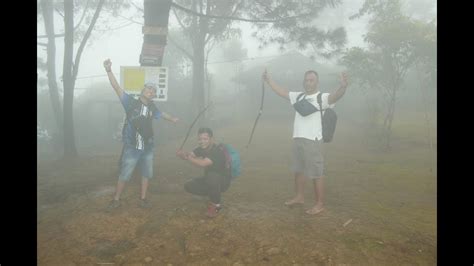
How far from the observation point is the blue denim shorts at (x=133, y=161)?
17.1ft

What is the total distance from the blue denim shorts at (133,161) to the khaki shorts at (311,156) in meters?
2.06

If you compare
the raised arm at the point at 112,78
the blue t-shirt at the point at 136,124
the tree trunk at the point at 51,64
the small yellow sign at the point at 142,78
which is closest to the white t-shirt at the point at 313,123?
the blue t-shirt at the point at 136,124

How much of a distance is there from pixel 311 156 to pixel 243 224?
1.24 metres

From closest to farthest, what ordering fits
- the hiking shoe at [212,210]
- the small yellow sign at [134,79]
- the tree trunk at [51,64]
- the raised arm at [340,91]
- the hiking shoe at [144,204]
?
1. the raised arm at [340,91]
2. the hiking shoe at [212,210]
3. the hiking shoe at [144,204]
4. the small yellow sign at [134,79]
5. the tree trunk at [51,64]

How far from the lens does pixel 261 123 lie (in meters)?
20.7

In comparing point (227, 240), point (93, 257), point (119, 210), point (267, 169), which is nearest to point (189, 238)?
point (227, 240)

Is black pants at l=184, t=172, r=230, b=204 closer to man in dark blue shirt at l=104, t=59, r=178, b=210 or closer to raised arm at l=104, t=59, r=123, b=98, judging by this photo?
man in dark blue shirt at l=104, t=59, r=178, b=210

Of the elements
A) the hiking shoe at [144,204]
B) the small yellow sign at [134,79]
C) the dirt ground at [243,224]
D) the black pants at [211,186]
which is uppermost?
the small yellow sign at [134,79]

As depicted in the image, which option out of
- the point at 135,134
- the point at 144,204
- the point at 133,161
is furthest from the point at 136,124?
the point at 144,204

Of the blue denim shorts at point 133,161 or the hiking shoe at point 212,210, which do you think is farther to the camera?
the blue denim shorts at point 133,161

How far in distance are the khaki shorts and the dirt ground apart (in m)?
0.57

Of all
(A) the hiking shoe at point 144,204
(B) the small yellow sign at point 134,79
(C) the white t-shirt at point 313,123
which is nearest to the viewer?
(C) the white t-shirt at point 313,123

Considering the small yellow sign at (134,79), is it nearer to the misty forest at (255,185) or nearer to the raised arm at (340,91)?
the misty forest at (255,185)

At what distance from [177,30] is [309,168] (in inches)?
1016
